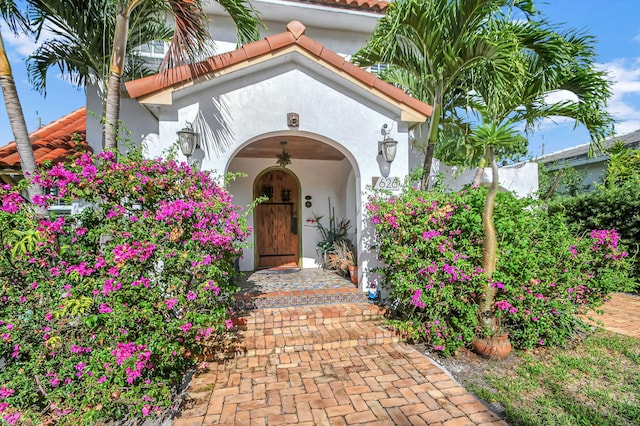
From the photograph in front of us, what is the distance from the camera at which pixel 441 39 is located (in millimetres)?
6438

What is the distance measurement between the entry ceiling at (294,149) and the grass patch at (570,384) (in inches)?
263

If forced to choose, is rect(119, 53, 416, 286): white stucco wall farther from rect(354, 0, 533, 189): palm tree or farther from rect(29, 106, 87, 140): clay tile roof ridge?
rect(29, 106, 87, 140): clay tile roof ridge

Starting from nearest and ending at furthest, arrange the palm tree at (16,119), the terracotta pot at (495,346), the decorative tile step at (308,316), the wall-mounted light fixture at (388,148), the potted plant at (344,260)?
the palm tree at (16,119) → the terracotta pot at (495,346) → the decorative tile step at (308,316) → the wall-mounted light fixture at (388,148) → the potted plant at (344,260)

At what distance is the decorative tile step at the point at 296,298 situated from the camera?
625cm

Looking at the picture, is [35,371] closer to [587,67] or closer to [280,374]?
[280,374]

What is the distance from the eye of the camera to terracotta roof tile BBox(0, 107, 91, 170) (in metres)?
6.63

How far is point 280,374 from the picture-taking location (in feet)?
14.9

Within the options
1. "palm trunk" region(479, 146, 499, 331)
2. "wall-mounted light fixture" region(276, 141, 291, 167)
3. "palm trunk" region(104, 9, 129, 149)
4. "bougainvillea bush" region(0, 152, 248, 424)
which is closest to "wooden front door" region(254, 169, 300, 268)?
"wall-mounted light fixture" region(276, 141, 291, 167)

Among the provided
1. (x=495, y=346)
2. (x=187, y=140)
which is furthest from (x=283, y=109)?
(x=495, y=346)

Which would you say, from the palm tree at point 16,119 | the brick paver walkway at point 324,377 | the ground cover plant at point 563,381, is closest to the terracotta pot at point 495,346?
the ground cover plant at point 563,381

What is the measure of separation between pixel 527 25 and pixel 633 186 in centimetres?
660

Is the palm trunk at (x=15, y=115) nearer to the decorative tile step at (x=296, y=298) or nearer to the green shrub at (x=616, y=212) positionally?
the decorative tile step at (x=296, y=298)

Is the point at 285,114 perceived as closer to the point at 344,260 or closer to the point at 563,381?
the point at 344,260

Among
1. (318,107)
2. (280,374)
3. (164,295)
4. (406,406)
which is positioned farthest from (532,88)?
(164,295)
